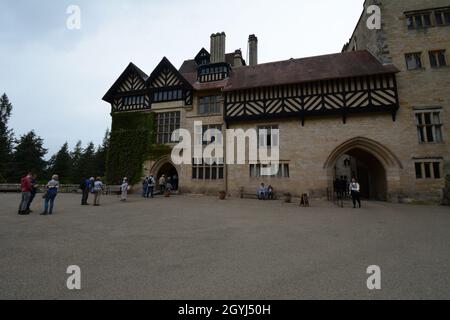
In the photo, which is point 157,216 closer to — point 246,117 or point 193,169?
point 193,169

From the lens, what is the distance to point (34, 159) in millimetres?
33812

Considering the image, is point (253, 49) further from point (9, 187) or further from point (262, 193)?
point (9, 187)

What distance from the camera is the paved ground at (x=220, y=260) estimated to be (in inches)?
103

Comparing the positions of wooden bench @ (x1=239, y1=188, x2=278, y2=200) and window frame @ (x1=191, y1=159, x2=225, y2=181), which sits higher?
window frame @ (x1=191, y1=159, x2=225, y2=181)

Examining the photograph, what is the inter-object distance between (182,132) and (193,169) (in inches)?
123

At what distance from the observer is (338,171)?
74.9 feet

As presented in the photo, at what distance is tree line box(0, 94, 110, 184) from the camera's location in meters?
31.5

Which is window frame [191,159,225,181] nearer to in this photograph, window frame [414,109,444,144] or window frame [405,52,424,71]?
window frame [414,109,444,144]

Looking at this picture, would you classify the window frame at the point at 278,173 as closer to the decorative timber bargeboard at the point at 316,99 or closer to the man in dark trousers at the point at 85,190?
the decorative timber bargeboard at the point at 316,99

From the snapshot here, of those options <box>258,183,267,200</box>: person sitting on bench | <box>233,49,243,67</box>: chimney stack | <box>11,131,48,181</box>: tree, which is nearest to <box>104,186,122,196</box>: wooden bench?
<box>258,183,267,200</box>: person sitting on bench

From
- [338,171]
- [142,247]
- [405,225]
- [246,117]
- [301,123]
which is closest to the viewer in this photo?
[142,247]

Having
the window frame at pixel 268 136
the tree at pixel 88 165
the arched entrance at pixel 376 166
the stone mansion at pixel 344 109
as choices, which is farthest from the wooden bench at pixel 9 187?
the arched entrance at pixel 376 166

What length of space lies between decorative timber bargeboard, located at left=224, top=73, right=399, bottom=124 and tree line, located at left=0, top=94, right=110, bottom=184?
3002cm
